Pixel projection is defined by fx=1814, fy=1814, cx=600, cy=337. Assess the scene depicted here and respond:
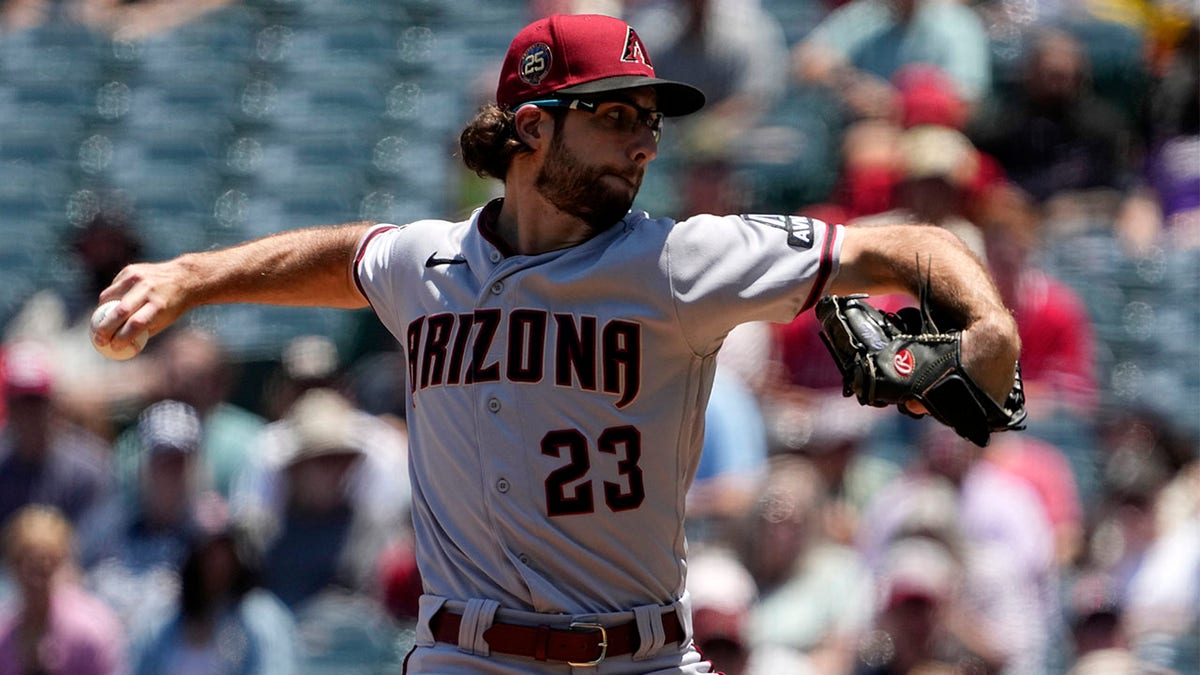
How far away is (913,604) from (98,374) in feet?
12.5

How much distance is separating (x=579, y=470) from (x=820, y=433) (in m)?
3.33

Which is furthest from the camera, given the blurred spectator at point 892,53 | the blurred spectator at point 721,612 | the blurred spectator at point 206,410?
the blurred spectator at point 892,53

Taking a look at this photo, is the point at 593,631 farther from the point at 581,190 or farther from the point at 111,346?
the point at 111,346

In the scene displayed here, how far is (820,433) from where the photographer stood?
6555 mm

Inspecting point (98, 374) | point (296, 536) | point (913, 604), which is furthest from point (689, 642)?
point (98, 374)

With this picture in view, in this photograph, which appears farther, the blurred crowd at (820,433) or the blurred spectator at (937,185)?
the blurred spectator at (937,185)

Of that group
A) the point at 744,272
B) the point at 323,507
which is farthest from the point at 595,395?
the point at 323,507

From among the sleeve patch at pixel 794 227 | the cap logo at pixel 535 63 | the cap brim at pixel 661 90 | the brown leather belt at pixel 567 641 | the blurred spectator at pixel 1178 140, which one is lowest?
the blurred spectator at pixel 1178 140

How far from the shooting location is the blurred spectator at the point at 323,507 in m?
6.64

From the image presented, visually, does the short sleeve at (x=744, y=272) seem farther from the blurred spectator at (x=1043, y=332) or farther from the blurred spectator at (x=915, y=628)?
the blurred spectator at (x=1043, y=332)

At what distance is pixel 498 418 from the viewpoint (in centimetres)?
336

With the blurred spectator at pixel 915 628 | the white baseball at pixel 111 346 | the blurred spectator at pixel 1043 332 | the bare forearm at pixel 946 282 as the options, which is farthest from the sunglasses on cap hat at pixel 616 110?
the blurred spectator at pixel 1043 332

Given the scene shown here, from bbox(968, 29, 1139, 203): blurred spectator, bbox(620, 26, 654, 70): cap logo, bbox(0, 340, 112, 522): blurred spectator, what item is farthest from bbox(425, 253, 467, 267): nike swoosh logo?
bbox(968, 29, 1139, 203): blurred spectator

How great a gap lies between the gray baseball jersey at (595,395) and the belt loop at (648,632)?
1.4 inches
